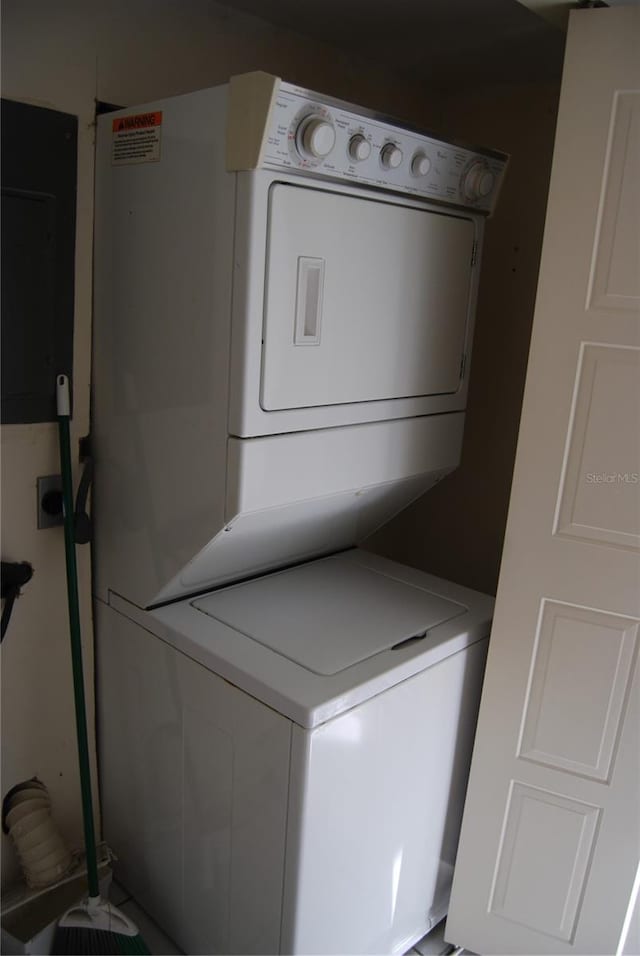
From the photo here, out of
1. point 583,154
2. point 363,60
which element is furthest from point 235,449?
point 363,60

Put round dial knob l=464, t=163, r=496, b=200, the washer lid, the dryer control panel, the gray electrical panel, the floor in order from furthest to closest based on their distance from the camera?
the floor → round dial knob l=464, t=163, r=496, b=200 → the washer lid → the gray electrical panel → the dryer control panel

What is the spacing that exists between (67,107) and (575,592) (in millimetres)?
1818

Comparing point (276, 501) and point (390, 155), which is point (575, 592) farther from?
point (390, 155)

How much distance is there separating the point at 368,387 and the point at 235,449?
17.4 inches

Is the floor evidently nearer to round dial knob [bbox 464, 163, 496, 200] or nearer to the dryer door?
the dryer door

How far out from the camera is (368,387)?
76.4 inches

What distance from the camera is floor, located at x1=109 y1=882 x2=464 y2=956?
86.4 inches

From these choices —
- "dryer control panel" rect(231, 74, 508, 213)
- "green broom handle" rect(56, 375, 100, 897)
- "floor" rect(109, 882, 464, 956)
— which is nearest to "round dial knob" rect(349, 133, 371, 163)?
"dryer control panel" rect(231, 74, 508, 213)

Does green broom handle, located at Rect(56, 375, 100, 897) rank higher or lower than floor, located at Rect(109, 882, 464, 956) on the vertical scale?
higher

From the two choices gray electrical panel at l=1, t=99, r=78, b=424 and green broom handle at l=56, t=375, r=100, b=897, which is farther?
green broom handle at l=56, t=375, r=100, b=897

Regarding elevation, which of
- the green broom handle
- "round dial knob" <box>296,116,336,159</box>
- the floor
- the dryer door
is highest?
"round dial knob" <box>296,116,336,159</box>

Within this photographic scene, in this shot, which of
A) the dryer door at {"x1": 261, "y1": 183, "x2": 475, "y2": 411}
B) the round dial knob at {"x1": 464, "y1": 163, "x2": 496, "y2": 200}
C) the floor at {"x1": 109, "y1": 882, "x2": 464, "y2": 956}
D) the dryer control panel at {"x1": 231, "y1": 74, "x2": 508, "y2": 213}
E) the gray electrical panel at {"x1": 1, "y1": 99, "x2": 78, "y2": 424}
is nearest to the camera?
the dryer control panel at {"x1": 231, "y1": 74, "x2": 508, "y2": 213}

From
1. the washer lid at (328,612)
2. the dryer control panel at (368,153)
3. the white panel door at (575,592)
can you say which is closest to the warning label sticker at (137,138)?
the dryer control panel at (368,153)

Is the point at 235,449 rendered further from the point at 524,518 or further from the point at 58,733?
the point at 58,733
